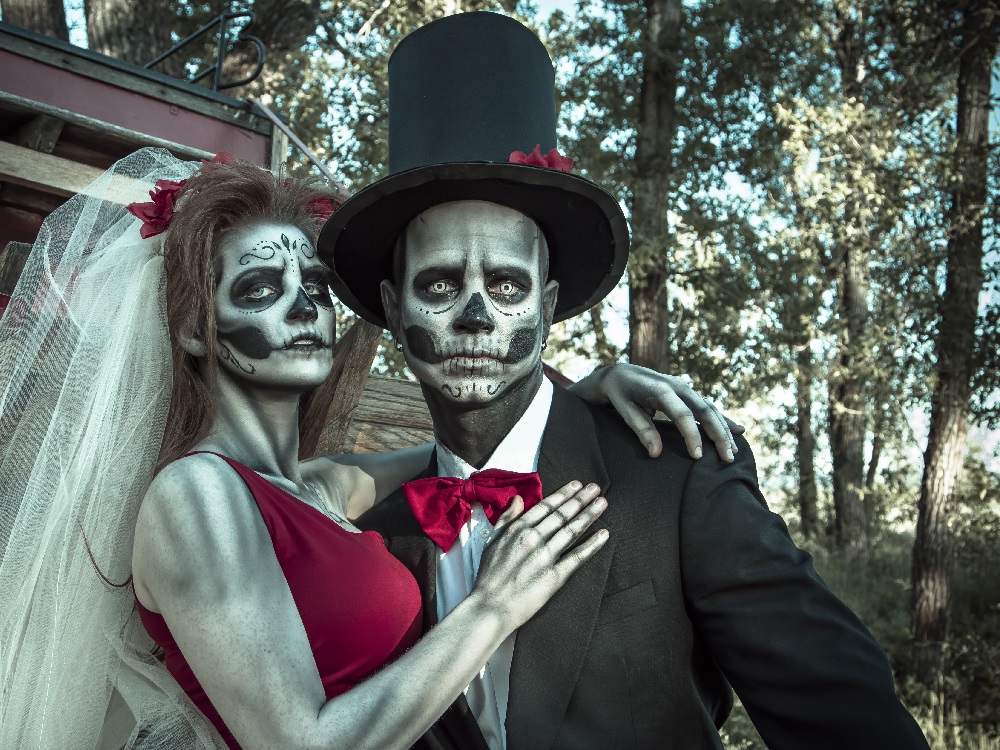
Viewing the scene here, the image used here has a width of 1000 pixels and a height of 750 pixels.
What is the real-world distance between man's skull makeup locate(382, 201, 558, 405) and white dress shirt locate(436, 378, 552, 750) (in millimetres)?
173

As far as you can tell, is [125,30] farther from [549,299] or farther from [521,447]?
[521,447]

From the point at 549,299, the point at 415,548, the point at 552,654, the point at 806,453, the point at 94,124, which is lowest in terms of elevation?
the point at 552,654

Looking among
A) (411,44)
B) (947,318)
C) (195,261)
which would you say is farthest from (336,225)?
(947,318)

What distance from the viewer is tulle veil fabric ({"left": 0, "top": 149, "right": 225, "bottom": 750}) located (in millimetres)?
2512

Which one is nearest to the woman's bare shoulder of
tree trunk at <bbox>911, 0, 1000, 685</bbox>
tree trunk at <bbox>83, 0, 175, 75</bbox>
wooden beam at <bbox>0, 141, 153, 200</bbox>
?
wooden beam at <bbox>0, 141, 153, 200</bbox>

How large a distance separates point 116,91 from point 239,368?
3720 mm

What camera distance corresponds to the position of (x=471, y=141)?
2857 millimetres

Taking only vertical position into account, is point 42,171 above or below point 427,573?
above

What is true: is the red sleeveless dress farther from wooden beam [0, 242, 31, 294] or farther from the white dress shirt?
wooden beam [0, 242, 31, 294]

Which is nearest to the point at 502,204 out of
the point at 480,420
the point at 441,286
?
the point at 441,286

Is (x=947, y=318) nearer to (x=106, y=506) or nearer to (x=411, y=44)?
(x=411, y=44)

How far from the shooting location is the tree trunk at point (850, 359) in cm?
1151

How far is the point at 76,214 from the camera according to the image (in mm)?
3055

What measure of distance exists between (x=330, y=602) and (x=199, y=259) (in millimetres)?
1040
